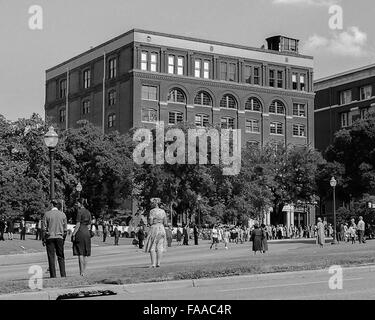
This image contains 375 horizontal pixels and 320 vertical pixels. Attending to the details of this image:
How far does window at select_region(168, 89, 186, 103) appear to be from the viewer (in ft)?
291

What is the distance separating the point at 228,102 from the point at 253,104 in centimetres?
389

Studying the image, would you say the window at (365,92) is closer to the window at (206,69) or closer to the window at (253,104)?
the window at (253,104)

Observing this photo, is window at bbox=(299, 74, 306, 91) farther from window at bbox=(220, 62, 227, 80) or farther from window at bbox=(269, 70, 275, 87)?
window at bbox=(220, 62, 227, 80)

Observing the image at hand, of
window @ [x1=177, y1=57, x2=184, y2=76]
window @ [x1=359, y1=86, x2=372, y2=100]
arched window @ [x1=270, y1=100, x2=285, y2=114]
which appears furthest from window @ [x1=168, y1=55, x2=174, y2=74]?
window @ [x1=359, y1=86, x2=372, y2=100]

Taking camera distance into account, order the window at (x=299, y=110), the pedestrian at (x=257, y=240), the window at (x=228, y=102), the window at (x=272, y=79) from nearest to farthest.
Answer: the pedestrian at (x=257, y=240), the window at (x=228, y=102), the window at (x=272, y=79), the window at (x=299, y=110)

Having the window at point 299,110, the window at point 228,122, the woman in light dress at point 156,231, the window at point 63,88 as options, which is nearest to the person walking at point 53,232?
the woman in light dress at point 156,231

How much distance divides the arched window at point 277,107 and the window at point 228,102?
5.96 metres

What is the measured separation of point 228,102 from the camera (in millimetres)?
93312

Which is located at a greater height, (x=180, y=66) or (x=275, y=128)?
(x=180, y=66)

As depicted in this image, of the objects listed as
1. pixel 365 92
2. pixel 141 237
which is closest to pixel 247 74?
pixel 365 92

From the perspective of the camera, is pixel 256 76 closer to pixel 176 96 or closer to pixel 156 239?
pixel 176 96

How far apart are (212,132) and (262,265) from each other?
48337 mm

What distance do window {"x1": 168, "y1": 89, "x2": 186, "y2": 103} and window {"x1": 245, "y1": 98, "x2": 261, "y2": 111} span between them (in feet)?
32.5

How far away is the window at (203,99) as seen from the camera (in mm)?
90688
